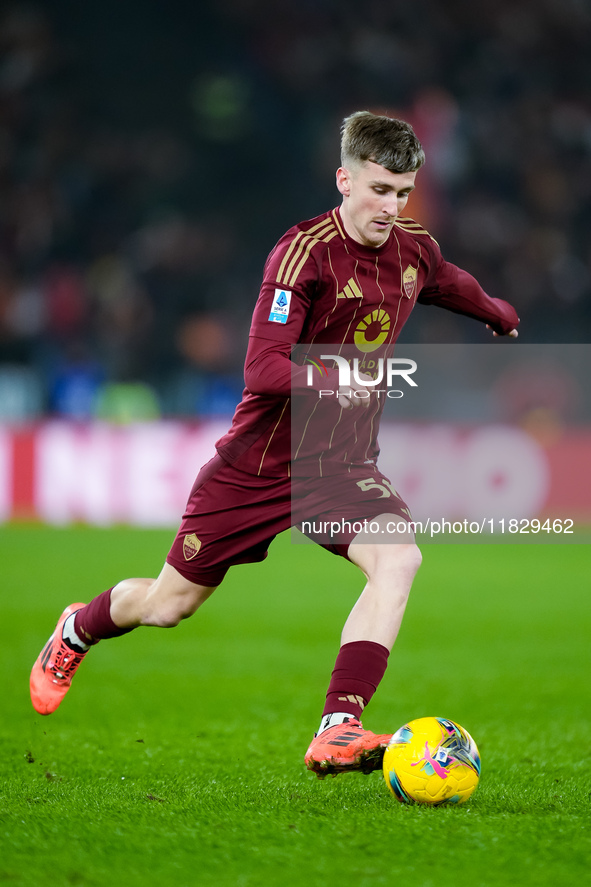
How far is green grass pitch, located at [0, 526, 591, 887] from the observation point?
2.51m


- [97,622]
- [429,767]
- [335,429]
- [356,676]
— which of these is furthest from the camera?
[97,622]

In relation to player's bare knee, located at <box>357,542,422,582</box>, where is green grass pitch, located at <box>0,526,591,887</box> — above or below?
below

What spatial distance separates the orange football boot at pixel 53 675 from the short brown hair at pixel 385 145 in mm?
2013

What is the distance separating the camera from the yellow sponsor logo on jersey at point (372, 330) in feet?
11.3

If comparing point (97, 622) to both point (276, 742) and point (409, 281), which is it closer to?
point (276, 742)

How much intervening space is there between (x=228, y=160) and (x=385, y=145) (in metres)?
15.2

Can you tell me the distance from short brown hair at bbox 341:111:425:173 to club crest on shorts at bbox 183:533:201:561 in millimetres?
1277

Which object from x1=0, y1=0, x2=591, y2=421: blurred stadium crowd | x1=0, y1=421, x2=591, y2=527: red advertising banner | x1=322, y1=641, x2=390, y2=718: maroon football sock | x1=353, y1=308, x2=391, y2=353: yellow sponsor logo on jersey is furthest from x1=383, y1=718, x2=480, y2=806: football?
x1=0, y1=0, x2=591, y2=421: blurred stadium crowd

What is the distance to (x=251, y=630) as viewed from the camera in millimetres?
6973

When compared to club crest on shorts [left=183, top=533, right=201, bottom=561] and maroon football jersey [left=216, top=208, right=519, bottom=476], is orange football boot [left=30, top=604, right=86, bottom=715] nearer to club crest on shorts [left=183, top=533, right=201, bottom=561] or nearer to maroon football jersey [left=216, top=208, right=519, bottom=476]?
club crest on shorts [left=183, top=533, right=201, bottom=561]

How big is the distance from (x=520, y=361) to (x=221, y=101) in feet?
23.5

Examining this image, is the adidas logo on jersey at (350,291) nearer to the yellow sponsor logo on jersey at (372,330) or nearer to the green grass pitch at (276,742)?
the yellow sponsor logo on jersey at (372,330)

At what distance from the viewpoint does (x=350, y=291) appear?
3385 millimetres

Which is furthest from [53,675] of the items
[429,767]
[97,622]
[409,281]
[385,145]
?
[385,145]
